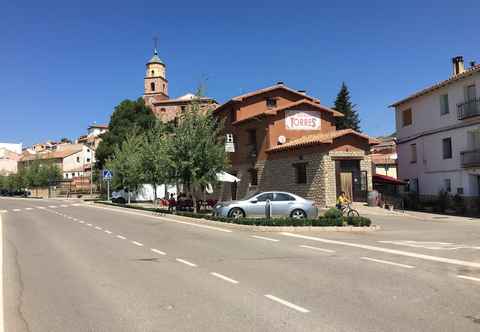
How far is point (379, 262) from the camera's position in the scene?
404 inches

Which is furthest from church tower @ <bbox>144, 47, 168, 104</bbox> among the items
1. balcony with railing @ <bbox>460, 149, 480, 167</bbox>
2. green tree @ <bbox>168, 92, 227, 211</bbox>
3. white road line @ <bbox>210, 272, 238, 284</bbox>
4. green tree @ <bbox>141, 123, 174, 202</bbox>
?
white road line @ <bbox>210, 272, 238, 284</bbox>

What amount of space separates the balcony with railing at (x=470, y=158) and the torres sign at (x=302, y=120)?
1010 centimetres

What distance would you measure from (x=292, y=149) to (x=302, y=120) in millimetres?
4160

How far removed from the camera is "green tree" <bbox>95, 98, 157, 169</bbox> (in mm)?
61250

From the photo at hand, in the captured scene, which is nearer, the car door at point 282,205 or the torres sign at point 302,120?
the car door at point 282,205

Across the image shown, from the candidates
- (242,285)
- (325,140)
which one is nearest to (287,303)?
(242,285)

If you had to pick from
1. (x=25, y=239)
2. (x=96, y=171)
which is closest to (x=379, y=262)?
(x=25, y=239)

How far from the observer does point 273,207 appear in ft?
67.2

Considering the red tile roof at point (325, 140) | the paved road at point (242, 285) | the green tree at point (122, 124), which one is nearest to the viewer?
the paved road at point (242, 285)

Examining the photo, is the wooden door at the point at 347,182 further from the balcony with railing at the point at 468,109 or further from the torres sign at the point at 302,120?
the balcony with railing at the point at 468,109

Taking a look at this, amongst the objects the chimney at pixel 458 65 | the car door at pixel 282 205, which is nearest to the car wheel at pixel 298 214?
the car door at pixel 282 205

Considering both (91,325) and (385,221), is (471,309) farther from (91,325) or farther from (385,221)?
(385,221)

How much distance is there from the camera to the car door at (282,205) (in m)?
20.5

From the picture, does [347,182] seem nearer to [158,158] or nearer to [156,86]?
[158,158]
